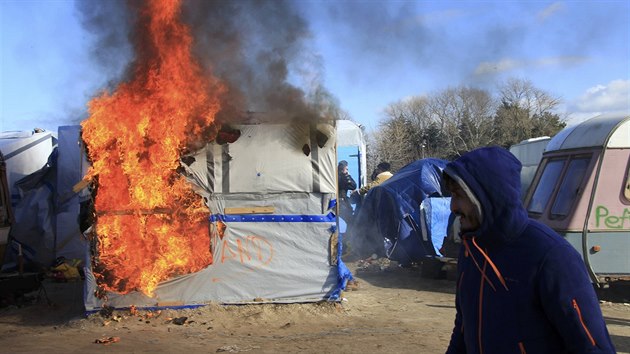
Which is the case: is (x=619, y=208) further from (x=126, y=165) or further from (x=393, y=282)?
(x=126, y=165)

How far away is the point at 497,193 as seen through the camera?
2.01 m

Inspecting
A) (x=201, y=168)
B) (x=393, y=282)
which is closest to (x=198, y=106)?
(x=201, y=168)

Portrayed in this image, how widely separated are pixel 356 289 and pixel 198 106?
443cm

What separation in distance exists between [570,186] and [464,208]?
7.22 metres

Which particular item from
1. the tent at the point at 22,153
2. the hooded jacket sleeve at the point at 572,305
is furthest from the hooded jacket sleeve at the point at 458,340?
the tent at the point at 22,153

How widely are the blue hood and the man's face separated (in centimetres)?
4

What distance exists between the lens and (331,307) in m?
7.93

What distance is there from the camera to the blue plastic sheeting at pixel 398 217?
39.0ft

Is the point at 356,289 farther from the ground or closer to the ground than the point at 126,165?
closer to the ground

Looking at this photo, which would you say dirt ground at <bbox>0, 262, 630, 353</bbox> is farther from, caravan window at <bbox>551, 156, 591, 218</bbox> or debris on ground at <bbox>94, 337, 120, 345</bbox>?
caravan window at <bbox>551, 156, 591, 218</bbox>

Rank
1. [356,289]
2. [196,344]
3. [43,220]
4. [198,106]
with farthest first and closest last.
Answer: [43,220] < [356,289] < [198,106] < [196,344]

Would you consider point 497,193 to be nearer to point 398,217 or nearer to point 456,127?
point 398,217

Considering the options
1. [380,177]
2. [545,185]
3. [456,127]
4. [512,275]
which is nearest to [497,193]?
[512,275]

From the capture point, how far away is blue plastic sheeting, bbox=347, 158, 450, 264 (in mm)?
11898
